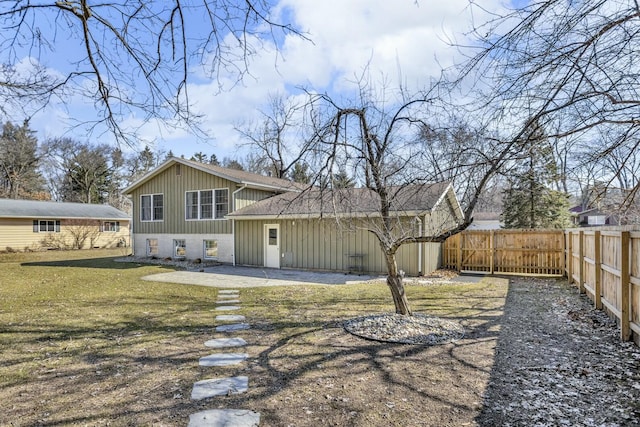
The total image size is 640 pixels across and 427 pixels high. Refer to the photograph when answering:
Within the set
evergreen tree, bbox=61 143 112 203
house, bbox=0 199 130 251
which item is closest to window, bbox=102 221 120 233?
house, bbox=0 199 130 251

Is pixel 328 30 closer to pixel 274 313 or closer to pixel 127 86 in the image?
pixel 127 86

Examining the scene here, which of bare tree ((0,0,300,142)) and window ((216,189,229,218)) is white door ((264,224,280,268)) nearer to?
window ((216,189,229,218))

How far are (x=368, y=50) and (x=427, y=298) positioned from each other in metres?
5.27

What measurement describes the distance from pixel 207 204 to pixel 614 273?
14.0 m

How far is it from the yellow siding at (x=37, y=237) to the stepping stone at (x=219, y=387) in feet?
80.5

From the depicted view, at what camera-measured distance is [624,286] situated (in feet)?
16.6

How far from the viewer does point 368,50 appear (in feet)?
17.1

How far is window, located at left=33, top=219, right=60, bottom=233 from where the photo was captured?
23062 millimetres

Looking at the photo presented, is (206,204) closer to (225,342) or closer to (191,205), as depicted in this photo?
(191,205)

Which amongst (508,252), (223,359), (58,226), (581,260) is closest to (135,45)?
(223,359)

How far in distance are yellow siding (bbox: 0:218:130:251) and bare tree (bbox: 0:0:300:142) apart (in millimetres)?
22364

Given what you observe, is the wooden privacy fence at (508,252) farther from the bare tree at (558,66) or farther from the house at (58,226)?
the house at (58,226)

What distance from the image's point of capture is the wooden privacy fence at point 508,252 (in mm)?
12258

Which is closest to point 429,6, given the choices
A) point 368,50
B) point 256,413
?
point 368,50
